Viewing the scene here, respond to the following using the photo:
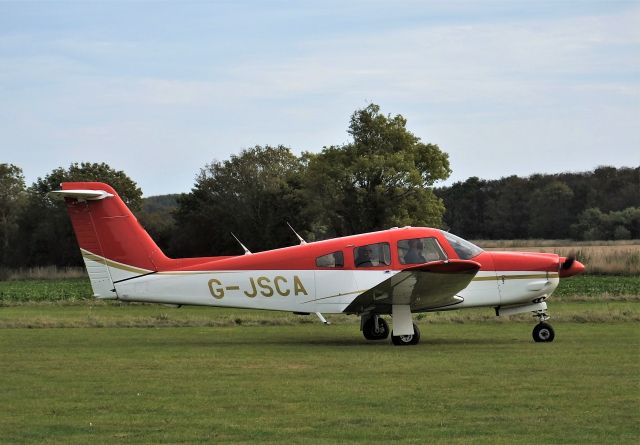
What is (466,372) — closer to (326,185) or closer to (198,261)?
(198,261)

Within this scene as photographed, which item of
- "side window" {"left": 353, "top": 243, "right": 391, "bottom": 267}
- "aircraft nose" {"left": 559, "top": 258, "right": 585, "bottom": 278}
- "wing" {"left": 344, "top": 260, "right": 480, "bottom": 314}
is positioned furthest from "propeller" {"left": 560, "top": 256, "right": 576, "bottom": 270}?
"side window" {"left": 353, "top": 243, "right": 391, "bottom": 267}

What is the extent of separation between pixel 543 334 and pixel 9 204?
66238 millimetres

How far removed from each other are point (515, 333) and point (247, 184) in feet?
149

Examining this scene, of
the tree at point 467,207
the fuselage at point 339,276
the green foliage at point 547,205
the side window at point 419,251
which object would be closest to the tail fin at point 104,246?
the fuselage at point 339,276

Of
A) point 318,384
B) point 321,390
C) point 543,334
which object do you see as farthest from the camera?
point 543,334

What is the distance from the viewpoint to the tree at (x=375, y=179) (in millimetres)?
52688

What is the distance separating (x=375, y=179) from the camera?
5359 cm

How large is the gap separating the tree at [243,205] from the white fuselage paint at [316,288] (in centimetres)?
4090

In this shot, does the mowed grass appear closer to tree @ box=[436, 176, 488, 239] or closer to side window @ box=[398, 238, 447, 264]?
side window @ box=[398, 238, 447, 264]

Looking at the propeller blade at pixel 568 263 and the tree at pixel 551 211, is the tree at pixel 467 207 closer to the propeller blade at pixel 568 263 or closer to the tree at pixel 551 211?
the tree at pixel 551 211

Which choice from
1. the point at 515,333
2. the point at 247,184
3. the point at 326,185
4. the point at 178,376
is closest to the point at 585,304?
the point at 515,333

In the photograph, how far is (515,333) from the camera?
63.2 ft

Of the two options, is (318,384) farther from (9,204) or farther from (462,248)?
(9,204)

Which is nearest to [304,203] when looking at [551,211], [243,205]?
[243,205]
